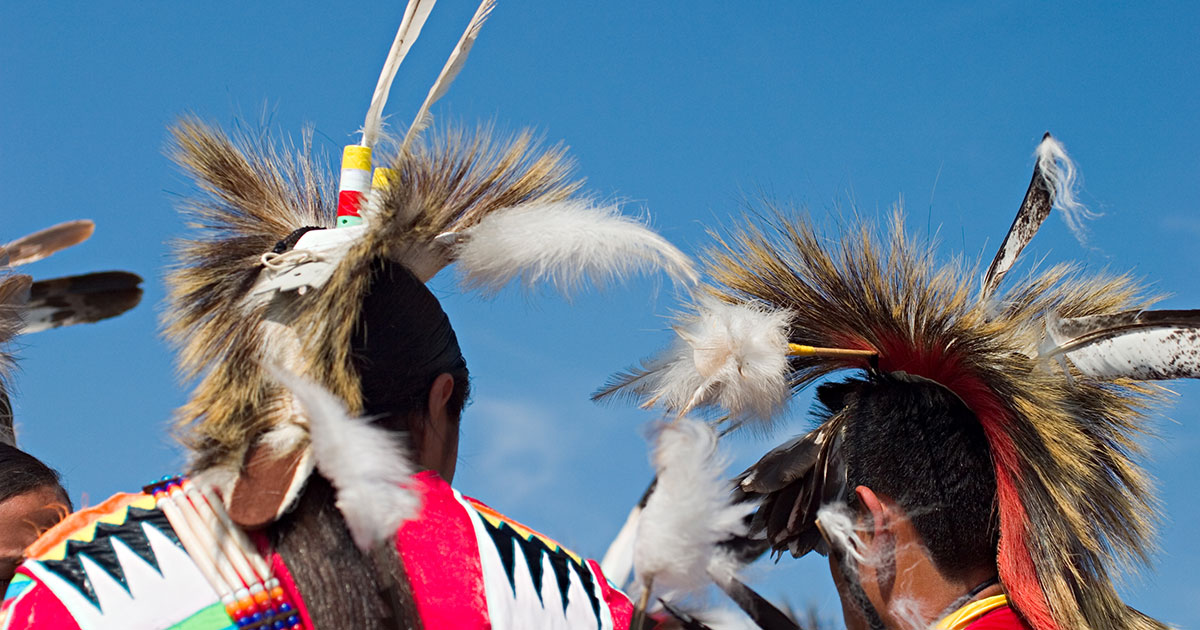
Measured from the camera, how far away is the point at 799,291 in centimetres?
274

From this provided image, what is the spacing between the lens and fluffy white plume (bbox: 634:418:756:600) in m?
1.93

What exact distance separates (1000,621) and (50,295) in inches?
117

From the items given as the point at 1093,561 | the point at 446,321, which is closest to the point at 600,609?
the point at 446,321

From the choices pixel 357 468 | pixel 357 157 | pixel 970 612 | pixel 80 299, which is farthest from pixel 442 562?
pixel 80 299

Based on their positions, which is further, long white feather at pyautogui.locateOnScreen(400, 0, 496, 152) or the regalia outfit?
long white feather at pyautogui.locateOnScreen(400, 0, 496, 152)

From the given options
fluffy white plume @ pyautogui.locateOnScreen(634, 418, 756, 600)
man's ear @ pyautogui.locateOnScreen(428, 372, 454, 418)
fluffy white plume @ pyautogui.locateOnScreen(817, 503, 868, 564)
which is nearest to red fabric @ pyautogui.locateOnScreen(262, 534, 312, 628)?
man's ear @ pyautogui.locateOnScreen(428, 372, 454, 418)

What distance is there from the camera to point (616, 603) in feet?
7.18

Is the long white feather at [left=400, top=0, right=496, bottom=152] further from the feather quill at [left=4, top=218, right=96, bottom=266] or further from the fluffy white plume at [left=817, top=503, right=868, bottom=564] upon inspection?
the feather quill at [left=4, top=218, right=96, bottom=266]

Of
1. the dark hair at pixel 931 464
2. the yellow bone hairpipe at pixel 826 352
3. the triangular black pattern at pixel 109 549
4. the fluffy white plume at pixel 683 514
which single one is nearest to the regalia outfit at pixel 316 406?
the triangular black pattern at pixel 109 549

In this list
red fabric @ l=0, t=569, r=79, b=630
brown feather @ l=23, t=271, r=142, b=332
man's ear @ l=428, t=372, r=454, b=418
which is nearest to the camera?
red fabric @ l=0, t=569, r=79, b=630

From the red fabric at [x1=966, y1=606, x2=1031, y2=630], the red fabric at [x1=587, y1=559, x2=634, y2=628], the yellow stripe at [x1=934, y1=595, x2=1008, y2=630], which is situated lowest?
the red fabric at [x1=966, y1=606, x2=1031, y2=630]

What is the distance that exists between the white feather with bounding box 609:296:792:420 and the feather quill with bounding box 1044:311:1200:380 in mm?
616

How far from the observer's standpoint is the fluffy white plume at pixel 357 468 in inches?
68.6

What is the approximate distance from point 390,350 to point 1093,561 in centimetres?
167
